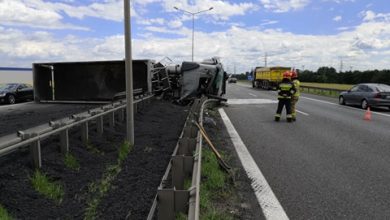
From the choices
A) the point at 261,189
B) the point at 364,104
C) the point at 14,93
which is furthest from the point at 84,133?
the point at 14,93

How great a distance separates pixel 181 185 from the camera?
5.07m

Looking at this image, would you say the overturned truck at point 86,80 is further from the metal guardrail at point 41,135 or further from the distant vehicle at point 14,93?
the distant vehicle at point 14,93

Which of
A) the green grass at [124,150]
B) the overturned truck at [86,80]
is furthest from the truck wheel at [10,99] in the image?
the green grass at [124,150]

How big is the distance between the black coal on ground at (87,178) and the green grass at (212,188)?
0.60 metres

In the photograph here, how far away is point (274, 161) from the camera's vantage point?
807 centimetres

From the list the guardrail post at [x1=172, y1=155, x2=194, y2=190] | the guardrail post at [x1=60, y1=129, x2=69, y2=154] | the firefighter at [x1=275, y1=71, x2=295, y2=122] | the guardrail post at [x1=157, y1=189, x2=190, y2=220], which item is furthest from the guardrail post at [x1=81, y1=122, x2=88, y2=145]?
the firefighter at [x1=275, y1=71, x2=295, y2=122]

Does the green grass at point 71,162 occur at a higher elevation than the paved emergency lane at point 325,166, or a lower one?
higher

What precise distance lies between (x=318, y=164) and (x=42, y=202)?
507cm

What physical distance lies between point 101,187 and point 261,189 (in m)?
2.20

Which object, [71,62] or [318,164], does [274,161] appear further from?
[71,62]

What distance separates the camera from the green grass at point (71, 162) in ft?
19.4

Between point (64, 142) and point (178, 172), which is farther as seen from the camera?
point (64, 142)

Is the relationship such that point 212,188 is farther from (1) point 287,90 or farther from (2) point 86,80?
(2) point 86,80

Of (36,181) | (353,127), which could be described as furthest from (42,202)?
(353,127)
